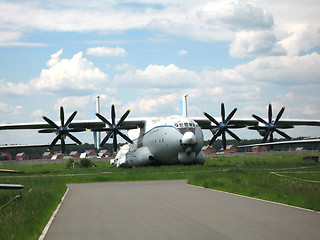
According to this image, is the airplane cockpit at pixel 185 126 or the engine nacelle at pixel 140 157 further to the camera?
the engine nacelle at pixel 140 157

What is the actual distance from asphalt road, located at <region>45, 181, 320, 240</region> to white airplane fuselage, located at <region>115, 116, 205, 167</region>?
73.1 feet

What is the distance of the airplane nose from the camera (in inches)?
1539

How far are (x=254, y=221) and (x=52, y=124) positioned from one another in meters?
34.4

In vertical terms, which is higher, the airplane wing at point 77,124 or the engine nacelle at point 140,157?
the airplane wing at point 77,124

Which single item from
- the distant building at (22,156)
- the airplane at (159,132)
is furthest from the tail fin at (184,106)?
the distant building at (22,156)

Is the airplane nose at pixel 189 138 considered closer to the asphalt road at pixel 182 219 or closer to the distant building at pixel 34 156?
the asphalt road at pixel 182 219

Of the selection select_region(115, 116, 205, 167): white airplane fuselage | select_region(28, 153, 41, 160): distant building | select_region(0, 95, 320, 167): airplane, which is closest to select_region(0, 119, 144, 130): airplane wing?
select_region(0, 95, 320, 167): airplane

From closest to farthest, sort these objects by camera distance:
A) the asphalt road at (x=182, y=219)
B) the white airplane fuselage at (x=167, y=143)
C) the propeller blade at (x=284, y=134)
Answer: the asphalt road at (x=182, y=219) → the white airplane fuselage at (x=167, y=143) → the propeller blade at (x=284, y=134)

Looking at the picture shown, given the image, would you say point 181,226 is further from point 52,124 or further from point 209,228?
point 52,124

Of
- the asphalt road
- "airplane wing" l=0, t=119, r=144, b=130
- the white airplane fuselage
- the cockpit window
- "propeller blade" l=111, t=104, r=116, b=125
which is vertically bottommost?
the asphalt road

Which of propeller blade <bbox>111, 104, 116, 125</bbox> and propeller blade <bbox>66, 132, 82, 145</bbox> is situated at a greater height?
propeller blade <bbox>111, 104, 116, 125</bbox>

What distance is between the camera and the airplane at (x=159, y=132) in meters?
40.6

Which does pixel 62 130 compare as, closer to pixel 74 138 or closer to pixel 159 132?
pixel 74 138

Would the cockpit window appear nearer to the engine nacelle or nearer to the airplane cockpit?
the airplane cockpit
